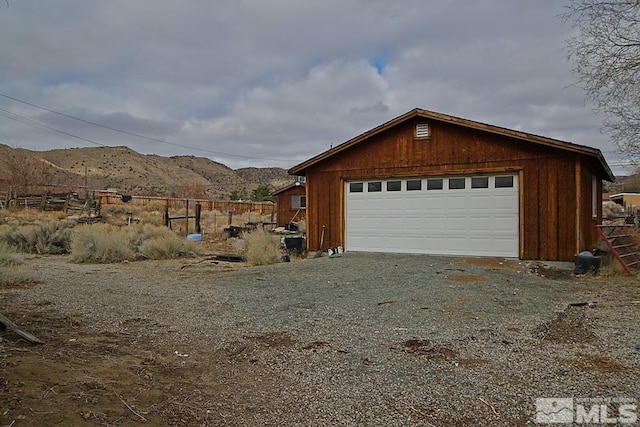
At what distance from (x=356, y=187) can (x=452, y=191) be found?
3081 millimetres

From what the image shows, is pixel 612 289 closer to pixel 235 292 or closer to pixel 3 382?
pixel 235 292

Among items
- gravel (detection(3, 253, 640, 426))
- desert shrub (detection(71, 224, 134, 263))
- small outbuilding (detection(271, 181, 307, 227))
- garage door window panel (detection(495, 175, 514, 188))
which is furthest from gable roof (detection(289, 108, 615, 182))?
small outbuilding (detection(271, 181, 307, 227))

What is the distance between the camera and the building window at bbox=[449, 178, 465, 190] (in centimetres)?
1345

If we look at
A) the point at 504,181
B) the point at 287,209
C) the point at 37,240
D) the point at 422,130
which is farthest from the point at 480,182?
the point at 287,209

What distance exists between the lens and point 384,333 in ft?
19.9

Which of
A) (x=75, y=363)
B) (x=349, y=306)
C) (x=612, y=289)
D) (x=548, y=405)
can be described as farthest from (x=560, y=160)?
(x=75, y=363)

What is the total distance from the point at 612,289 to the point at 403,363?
6.38 meters

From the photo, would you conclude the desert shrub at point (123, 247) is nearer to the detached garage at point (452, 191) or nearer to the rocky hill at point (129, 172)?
the detached garage at point (452, 191)

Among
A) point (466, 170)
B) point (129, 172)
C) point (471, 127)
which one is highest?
point (129, 172)

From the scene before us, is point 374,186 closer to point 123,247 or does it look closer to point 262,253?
point 262,253

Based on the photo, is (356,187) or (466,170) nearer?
(466,170)

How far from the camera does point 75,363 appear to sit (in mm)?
4324

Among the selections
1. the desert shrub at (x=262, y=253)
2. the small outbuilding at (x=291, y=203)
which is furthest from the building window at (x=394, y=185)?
the small outbuilding at (x=291, y=203)

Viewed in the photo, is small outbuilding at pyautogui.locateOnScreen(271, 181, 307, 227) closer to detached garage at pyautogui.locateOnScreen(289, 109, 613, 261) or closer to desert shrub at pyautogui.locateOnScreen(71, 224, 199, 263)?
desert shrub at pyautogui.locateOnScreen(71, 224, 199, 263)
